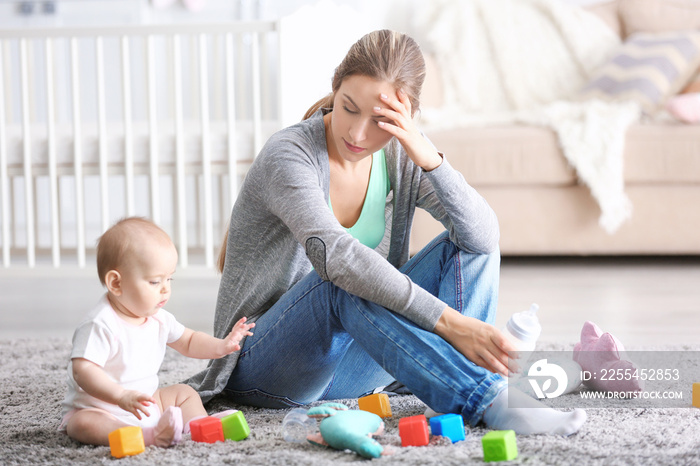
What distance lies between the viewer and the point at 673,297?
214cm

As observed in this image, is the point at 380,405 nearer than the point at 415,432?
No

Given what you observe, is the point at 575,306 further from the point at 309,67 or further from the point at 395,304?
the point at 395,304

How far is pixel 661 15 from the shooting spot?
123 inches

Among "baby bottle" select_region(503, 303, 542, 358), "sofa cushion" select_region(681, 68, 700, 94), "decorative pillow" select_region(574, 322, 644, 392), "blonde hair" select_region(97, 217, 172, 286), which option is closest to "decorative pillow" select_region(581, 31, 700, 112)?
"sofa cushion" select_region(681, 68, 700, 94)

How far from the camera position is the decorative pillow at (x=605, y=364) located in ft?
4.08

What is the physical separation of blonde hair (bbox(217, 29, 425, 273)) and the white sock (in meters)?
0.46

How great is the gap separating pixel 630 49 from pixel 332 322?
2349mm

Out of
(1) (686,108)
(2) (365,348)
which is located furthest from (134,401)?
(1) (686,108)

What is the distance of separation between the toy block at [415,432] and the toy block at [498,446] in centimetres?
9

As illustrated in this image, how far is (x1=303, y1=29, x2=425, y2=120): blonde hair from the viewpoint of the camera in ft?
3.54

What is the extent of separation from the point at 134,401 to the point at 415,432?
0.36 metres

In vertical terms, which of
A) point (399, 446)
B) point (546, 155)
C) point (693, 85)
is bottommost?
point (399, 446)

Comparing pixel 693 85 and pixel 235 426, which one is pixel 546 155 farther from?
pixel 235 426

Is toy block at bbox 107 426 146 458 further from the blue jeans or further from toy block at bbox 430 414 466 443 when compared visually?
toy block at bbox 430 414 466 443
